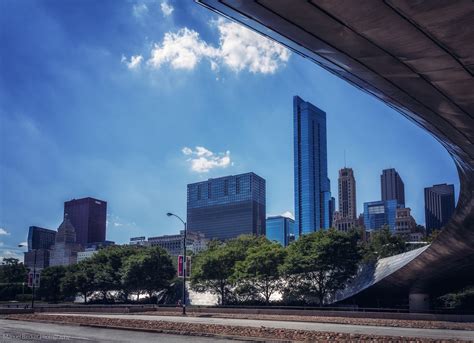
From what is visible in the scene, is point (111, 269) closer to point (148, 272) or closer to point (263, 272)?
point (148, 272)

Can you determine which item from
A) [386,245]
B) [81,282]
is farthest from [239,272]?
[386,245]

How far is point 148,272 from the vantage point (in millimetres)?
75062

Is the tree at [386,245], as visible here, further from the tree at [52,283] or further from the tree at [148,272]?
the tree at [52,283]

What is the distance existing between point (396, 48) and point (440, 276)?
44.8 meters

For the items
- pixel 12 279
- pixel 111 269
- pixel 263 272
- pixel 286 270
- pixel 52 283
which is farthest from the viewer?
pixel 12 279

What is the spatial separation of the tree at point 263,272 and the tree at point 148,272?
17.9 metres

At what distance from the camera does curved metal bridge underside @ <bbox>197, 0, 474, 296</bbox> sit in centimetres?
926

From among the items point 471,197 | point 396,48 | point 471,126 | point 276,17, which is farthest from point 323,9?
point 471,197

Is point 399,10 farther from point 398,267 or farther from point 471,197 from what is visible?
point 398,267

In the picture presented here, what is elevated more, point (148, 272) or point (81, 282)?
point (148, 272)

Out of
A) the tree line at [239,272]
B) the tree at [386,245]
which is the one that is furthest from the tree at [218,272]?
the tree at [386,245]

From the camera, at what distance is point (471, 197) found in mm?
27344

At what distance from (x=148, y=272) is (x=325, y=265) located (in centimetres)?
3145

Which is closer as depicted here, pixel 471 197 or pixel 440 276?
pixel 471 197
